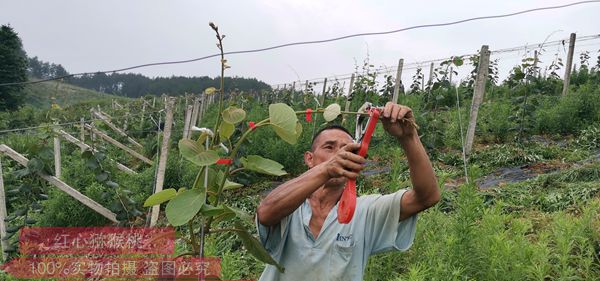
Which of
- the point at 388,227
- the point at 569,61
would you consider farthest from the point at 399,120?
the point at 569,61

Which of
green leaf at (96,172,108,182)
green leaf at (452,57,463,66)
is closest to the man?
green leaf at (96,172,108,182)

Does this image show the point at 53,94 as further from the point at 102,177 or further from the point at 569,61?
the point at 569,61

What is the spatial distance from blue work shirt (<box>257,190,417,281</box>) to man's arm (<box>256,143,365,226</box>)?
0.11 m

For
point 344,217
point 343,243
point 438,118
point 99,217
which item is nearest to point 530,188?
point 438,118

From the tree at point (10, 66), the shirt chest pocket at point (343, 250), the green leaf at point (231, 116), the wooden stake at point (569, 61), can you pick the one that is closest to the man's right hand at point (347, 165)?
the green leaf at point (231, 116)

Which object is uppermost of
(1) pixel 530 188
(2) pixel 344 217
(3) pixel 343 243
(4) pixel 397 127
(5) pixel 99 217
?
(4) pixel 397 127

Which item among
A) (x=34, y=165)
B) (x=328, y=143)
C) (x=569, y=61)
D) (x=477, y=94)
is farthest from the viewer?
(x=569, y=61)

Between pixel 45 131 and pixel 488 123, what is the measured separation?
251 inches

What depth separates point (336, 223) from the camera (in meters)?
1.71

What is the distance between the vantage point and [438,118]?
8.05m

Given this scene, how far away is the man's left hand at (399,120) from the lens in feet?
4.74

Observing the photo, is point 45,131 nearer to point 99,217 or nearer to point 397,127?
point 99,217

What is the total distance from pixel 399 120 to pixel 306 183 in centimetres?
33

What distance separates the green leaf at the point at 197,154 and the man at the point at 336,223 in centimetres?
29
